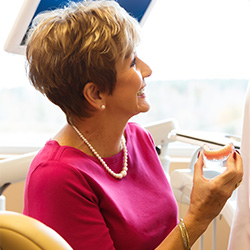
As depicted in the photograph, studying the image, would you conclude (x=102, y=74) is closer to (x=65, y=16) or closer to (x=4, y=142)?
(x=65, y=16)

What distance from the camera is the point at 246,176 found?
121 centimetres

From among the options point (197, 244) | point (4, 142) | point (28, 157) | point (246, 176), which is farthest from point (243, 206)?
point (4, 142)

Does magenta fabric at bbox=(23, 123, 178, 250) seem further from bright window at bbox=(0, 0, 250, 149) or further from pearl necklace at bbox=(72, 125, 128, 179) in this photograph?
bright window at bbox=(0, 0, 250, 149)

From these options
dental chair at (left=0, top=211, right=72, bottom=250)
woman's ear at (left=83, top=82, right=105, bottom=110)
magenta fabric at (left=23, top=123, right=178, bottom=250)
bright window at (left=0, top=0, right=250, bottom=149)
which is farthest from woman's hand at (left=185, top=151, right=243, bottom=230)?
bright window at (left=0, top=0, right=250, bottom=149)

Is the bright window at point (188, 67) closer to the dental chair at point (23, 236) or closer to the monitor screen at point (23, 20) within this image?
the monitor screen at point (23, 20)

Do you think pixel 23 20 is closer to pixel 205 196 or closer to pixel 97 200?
pixel 97 200

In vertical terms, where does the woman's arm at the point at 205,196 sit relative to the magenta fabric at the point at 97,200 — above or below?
above

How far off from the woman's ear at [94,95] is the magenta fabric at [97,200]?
0.13 meters

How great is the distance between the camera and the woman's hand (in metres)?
1.01

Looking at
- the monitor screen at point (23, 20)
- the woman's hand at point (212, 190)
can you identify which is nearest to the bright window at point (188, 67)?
the monitor screen at point (23, 20)

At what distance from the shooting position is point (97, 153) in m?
1.17

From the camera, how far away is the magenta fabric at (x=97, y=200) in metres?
1.01

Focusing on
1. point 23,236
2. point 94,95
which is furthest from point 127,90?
point 23,236

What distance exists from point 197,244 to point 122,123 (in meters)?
1.28
